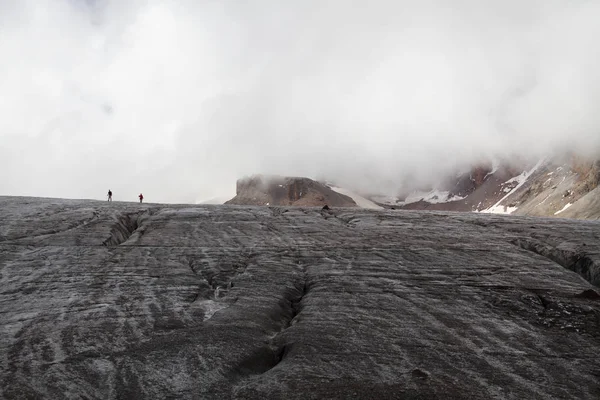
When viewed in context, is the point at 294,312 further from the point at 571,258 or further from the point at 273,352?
the point at 571,258

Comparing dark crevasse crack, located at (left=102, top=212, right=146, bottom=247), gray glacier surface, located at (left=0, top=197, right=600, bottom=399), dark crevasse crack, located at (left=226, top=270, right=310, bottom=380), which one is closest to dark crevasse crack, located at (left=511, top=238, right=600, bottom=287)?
gray glacier surface, located at (left=0, top=197, right=600, bottom=399)

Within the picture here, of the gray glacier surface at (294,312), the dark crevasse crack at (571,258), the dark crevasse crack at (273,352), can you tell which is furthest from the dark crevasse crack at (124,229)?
the dark crevasse crack at (571,258)

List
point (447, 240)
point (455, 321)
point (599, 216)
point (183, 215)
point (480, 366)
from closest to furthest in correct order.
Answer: point (480, 366), point (455, 321), point (447, 240), point (183, 215), point (599, 216)

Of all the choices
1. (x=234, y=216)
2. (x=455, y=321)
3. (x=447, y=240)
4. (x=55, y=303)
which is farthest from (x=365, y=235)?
(x=55, y=303)

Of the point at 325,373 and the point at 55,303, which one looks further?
the point at 55,303

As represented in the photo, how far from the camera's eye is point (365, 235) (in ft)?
69.9

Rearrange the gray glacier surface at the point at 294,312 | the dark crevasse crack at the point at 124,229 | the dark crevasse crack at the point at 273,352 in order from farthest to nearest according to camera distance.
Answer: the dark crevasse crack at the point at 124,229 < the dark crevasse crack at the point at 273,352 < the gray glacier surface at the point at 294,312

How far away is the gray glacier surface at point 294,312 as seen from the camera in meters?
9.66

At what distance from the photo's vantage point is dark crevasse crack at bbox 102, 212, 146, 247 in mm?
19812

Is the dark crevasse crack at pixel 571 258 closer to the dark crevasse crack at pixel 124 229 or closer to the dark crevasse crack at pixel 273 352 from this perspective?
the dark crevasse crack at pixel 273 352

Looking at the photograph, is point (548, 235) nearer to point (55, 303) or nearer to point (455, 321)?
point (455, 321)

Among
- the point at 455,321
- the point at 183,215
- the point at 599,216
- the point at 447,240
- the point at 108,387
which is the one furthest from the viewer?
the point at 599,216

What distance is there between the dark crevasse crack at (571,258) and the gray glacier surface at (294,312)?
5 cm

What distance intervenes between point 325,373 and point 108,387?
4.32 metres
